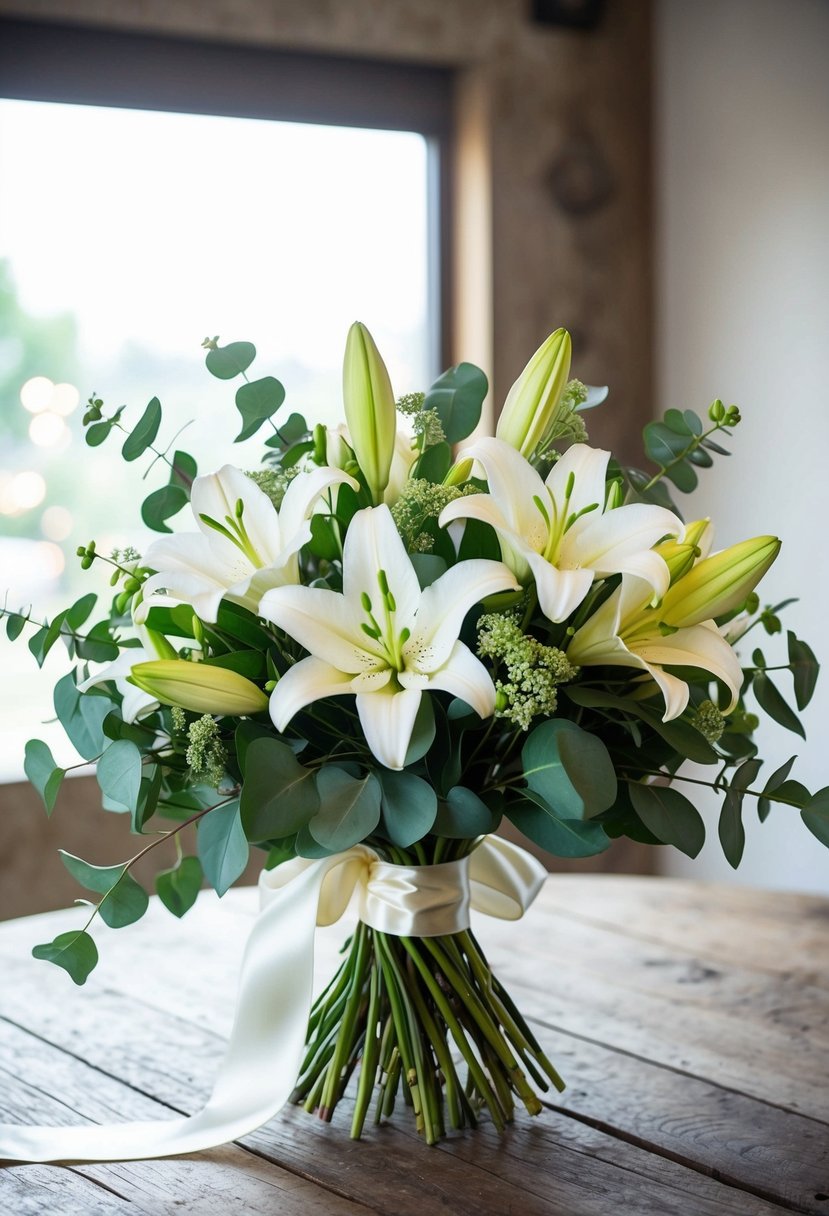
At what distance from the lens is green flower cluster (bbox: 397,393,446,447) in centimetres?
85

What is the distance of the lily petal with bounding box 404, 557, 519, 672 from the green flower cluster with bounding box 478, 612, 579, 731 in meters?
0.02

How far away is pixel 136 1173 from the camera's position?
0.86m

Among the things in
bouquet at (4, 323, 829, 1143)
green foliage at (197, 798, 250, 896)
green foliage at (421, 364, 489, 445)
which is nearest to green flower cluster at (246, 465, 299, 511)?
bouquet at (4, 323, 829, 1143)

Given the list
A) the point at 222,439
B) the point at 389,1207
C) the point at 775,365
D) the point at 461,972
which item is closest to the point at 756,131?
the point at 775,365

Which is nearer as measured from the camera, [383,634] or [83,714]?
[383,634]

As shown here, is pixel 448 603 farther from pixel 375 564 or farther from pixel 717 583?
pixel 717 583

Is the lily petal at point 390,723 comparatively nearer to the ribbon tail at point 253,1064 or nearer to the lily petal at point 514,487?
the lily petal at point 514,487

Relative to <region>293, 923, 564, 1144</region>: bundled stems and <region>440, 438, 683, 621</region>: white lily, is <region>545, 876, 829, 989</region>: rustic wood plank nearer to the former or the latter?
<region>293, 923, 564, 1144</region>: bundled stems

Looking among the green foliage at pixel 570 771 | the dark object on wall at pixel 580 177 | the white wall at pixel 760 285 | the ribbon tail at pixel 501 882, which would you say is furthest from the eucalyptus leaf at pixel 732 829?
the dark object on wall at pixel 580 177

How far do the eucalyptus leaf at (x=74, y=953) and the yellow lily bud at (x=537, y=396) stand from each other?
1.41 ft

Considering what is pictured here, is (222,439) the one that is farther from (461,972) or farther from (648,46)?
(461,972)

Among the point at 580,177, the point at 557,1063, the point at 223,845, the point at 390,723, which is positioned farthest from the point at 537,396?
the point at 580,177

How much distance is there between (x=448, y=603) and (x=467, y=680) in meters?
0.05

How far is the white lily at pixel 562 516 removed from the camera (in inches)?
29.4
